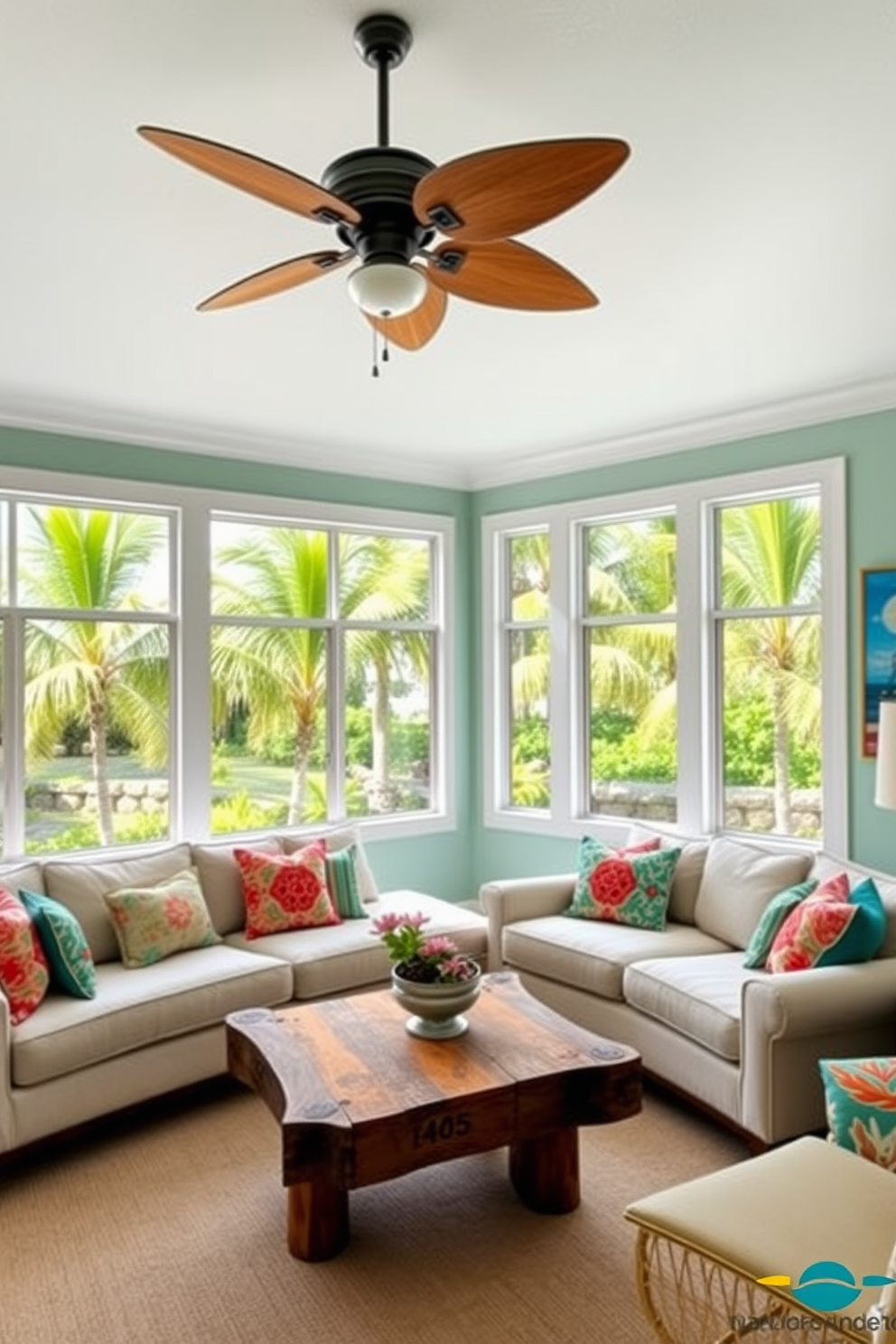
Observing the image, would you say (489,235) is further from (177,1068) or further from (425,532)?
(425,532)

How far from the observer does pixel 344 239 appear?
6.57 feet

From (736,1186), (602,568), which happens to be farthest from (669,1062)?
(602,568)

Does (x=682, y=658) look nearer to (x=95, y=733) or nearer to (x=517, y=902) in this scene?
(x=517, y=902)

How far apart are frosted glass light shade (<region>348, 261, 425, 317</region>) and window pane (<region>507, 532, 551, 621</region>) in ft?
11.5

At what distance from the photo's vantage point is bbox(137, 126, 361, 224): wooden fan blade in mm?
1570

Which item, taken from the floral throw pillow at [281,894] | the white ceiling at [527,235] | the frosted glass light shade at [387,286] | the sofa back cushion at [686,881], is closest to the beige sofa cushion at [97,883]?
the floral throw pillow at [281,894]

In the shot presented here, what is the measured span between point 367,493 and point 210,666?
1359mm

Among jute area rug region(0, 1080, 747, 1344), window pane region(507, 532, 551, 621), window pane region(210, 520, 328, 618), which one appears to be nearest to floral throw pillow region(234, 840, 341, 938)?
jute area rug region(0, 1080, 747, 1344)

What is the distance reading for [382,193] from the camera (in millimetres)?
1901

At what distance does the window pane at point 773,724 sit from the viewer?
4.35 meters

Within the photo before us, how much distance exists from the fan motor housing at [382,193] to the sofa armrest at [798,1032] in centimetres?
240

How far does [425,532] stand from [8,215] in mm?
3288

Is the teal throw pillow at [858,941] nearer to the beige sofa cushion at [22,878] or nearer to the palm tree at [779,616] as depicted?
the palm tree at [779,616]

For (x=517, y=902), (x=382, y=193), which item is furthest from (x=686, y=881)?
(x=382, y=193)
